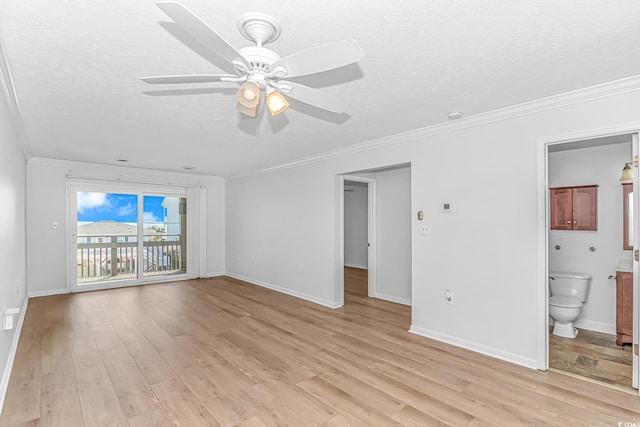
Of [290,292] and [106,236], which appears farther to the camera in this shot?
[106,236]

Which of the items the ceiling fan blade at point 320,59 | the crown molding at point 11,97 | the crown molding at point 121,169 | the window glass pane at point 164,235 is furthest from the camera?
the window glass pane at point 164,235

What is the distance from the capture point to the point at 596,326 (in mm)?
3812

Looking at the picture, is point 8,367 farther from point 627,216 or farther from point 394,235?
point 627,216

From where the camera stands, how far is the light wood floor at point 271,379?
2207 millimetres

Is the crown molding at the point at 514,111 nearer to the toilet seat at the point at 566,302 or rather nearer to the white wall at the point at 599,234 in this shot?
the white wall at the point at 599,234

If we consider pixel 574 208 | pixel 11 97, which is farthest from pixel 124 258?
pixel 574 208

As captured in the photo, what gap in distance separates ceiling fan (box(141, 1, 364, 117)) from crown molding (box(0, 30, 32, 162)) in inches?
49.8

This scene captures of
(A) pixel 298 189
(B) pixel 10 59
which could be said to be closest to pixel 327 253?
(A) pixel 298 189

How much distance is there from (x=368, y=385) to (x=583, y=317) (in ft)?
10.1

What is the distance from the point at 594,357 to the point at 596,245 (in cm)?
139

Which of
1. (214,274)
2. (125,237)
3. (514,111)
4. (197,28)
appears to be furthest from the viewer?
(214,274)

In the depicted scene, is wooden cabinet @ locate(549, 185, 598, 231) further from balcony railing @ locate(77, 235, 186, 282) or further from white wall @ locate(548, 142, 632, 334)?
balcony railing @ locate(77, 235, 186, 282)

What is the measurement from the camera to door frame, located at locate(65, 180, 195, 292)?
5.81 m

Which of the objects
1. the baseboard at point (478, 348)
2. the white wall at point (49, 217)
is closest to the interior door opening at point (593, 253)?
the baseboard at point (478, 348)
